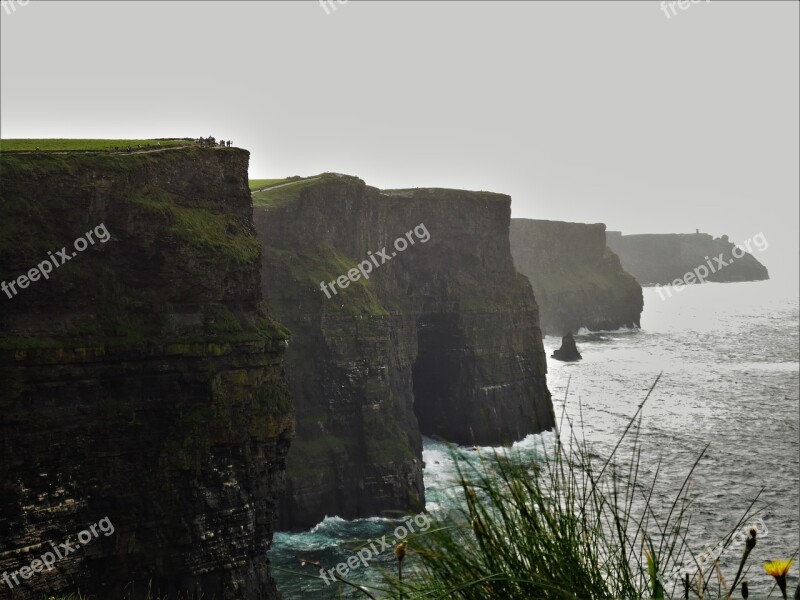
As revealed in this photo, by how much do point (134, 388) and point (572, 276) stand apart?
148020mm

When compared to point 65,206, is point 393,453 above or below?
below

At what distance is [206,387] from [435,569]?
26633mm

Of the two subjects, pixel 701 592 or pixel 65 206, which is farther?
pixel 65 206

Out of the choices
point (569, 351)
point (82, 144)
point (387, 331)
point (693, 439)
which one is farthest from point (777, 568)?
point (569, 351)

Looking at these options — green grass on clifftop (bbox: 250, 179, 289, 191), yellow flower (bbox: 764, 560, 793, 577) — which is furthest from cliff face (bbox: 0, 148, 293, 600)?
green grass on clifftop (bbox: 250, 179, 289, 191)

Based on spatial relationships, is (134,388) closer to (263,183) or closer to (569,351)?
(263,183)

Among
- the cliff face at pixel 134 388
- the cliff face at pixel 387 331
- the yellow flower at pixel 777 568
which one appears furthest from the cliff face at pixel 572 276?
the yellow flower at pixel 777 568

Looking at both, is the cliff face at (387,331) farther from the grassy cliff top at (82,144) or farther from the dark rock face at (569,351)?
the dark rock face at (569,351)

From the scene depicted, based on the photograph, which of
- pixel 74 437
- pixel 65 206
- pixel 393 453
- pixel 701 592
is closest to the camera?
pixel 701 592

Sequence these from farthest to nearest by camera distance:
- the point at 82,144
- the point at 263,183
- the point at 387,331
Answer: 1. the point at 263,183
2. the point at 387,331
3. the point at 82,144

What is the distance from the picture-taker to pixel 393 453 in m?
49.7

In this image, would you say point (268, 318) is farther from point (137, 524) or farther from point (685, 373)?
point (685, 373)

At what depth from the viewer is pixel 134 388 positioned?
96.7ft

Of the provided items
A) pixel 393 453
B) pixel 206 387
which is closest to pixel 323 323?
pixel 393 453
